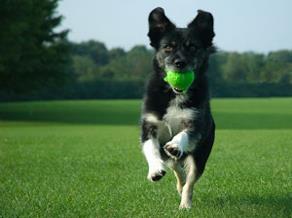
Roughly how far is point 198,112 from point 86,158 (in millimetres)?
7879

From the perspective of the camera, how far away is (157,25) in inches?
275

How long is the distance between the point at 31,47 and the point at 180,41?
1642 inches

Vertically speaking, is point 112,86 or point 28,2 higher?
point 28,2

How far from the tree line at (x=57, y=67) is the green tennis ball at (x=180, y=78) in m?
13.8

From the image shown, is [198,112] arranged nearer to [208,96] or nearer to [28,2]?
[208,96]

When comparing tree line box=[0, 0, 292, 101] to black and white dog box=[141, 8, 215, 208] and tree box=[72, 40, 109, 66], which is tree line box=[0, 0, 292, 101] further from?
tree box=[72, 40, 109, 66]

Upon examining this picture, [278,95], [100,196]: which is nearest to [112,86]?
[278,95]

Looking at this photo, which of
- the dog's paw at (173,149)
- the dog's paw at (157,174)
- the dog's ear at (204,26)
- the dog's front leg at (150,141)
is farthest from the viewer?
the dog's ear at (204,26)

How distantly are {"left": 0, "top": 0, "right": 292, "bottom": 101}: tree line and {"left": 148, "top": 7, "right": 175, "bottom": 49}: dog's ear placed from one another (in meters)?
13.4

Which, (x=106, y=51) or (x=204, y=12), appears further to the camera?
(x=106, y=51)

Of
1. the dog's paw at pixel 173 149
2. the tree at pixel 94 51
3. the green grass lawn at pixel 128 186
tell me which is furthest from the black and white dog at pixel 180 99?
the tree at pixel 94 51

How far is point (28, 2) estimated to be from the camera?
43.5 m

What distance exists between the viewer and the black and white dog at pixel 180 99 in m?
6.63

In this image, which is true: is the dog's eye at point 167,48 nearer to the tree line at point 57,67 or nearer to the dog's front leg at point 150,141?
the dog's front leg at point 150,141
